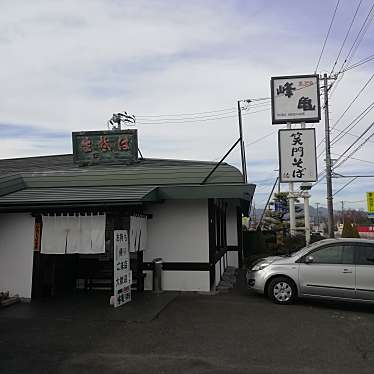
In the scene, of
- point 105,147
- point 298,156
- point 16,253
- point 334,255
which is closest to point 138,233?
point 16,253

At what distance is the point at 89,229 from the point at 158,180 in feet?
8.81

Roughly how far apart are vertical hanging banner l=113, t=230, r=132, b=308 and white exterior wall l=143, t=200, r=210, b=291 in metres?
1.56

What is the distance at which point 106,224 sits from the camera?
34.5 feet

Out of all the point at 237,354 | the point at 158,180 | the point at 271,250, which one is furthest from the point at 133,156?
the point at 271,250

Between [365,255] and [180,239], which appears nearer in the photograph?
[365,255]

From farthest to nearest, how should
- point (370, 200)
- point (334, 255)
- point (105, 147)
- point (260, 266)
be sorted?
1. point (370, 200)
2. point (105, 147)
3. point (260, 266)
4. point (334, 255)

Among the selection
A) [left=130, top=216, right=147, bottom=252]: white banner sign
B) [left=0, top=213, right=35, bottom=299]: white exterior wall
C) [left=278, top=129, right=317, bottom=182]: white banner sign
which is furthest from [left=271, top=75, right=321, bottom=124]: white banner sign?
[left=0, top=213, right=35, bottom=299]: white exterior wall

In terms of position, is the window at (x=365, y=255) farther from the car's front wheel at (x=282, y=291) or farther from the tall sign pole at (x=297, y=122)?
the tall sign pole at (x=297, y=122)

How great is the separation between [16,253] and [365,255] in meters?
8.31

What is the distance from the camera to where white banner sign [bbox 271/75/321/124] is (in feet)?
60.9

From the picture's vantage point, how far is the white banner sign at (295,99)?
1856cm

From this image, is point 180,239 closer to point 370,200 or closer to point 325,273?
point 325,273

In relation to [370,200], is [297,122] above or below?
above

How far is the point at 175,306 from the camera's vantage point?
9102 millimetres
